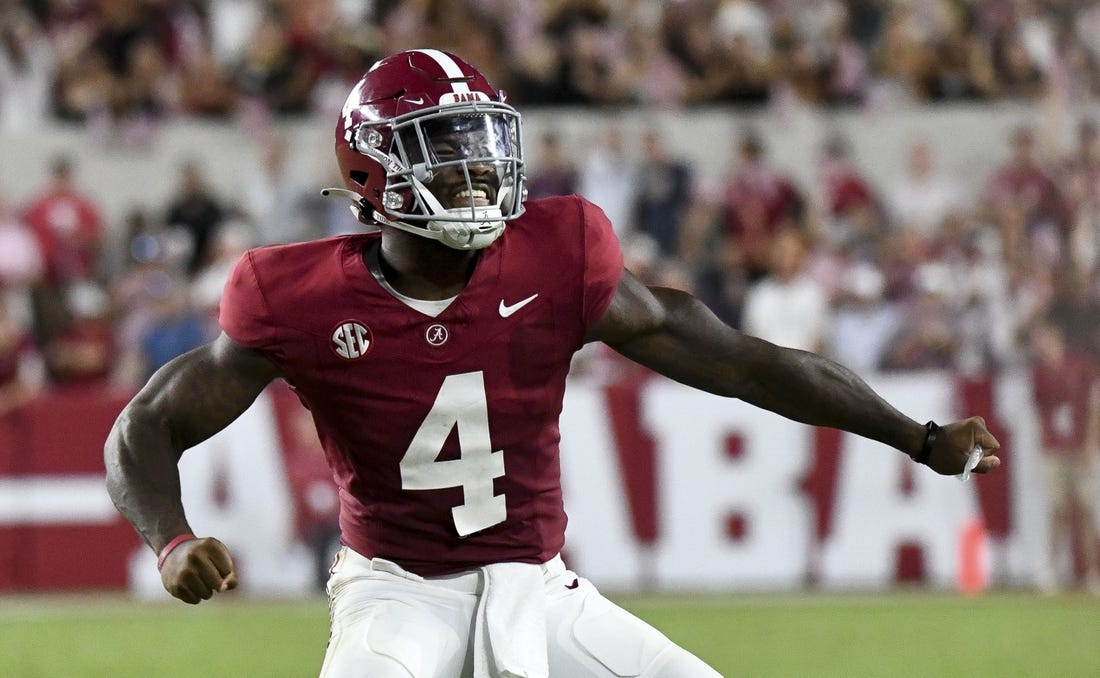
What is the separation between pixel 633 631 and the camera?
148 inches

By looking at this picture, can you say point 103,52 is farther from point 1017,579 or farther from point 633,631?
point 633,631

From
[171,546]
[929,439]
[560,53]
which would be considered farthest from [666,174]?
[171,546]

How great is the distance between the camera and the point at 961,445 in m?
3.97

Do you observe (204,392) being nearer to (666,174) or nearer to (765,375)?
(765,375)

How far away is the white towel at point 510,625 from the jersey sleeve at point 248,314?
28.1 inches

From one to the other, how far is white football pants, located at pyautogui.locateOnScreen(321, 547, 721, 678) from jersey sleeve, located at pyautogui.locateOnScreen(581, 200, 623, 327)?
61 centimetres

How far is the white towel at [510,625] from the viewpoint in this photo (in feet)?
11.9

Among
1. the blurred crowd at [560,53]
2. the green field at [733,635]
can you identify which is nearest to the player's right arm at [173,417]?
the green field at [733,635]

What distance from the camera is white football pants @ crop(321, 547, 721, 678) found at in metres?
3.57

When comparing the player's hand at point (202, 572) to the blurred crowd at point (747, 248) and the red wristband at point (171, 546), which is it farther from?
the blurred crowd at point (747, 248)

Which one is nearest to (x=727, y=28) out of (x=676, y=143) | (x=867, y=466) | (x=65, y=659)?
(x=676, y=143)

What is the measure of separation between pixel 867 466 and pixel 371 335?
672 centimetres

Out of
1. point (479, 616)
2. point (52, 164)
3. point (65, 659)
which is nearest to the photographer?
point (479, 616)

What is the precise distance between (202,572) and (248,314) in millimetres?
655
